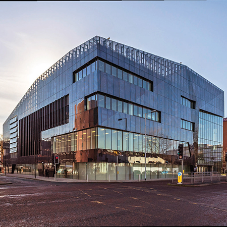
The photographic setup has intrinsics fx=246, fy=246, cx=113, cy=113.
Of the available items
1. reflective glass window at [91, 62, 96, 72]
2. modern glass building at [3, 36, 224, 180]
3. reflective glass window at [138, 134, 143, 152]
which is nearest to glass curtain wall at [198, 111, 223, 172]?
modern glass building at [3, 36, 224, 180]

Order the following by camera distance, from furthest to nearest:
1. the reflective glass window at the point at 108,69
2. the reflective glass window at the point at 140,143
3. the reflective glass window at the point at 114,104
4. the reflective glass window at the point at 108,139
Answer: the reflective glass window at the point at 140,143 < the reflective glass window at the point at 114,104 < the reflective glass window at the point at 108,69 < the reflective glass window at the point at 108,139

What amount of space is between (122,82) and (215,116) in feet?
133

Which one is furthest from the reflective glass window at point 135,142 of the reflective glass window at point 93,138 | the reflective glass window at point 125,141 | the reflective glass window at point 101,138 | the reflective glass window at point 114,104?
the reflective glass window at point 93,138

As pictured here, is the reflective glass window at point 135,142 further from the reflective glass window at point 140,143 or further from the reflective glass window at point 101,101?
the reflective glass window at point 101,101

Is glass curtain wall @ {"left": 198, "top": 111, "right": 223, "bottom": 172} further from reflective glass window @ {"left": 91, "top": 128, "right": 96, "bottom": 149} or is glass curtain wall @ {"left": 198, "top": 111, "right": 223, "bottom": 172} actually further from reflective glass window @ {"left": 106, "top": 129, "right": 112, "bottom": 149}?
reflective glass window @ {"left": 91, "top": 128, "right": 96, "bottom": 149}

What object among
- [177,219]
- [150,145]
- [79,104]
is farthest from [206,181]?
[177,219]

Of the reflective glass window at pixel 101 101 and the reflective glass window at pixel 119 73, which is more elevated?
the reflective glass window at pixel 119 73

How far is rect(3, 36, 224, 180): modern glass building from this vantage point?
41406 millimetres

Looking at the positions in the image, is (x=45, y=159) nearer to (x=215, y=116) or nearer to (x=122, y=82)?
(x=122, y=82)

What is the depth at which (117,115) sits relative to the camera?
42.8 metres

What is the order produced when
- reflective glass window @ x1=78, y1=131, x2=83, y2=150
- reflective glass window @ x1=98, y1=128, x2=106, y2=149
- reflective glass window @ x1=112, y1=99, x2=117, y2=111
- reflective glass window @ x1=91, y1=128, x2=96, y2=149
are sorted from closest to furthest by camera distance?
1. reflective glass window @ x1=98, y1=128, x2=106, y2=149
2. reflective glass window @ x1=91, y1=128, x2=96, y2=149
3. reflective glass window @ x1=112, y1=99, x2=117, y2=111
4. reflective glass window @ x1=78, y1=131, x2=83, y2=150

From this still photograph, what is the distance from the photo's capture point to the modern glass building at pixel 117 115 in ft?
136

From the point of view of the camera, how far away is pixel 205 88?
221 ft

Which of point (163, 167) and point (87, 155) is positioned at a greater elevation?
point (87, 155)
